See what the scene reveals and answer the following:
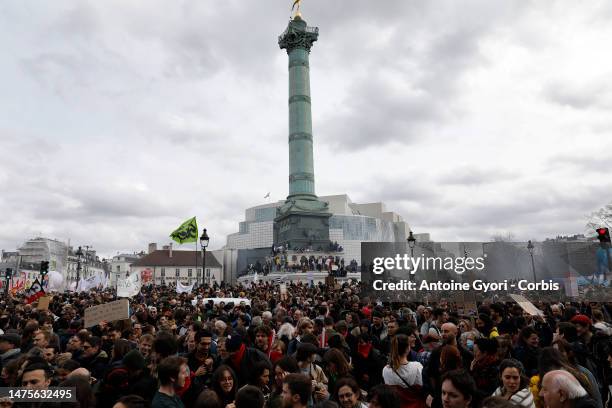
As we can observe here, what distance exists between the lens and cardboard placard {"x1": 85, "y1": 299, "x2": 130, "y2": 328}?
7.98 meters

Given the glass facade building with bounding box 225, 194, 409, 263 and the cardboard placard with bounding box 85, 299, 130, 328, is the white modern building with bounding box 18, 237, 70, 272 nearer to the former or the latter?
the glass facade building with bounding box 225, 194, 409, 263

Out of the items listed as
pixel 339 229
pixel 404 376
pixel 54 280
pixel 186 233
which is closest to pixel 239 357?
pixel 404 376

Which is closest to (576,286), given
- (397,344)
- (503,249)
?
(503,249)

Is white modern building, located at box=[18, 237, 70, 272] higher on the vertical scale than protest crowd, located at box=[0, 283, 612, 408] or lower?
higher

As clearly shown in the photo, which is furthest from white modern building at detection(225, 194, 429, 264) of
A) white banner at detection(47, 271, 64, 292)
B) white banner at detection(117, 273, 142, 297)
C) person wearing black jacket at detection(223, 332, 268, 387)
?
person wearing black jacket at detection(223, 332, 268, 387)

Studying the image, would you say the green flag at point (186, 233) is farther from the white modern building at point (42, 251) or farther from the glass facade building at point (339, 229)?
the white modern building at point (42, 251)

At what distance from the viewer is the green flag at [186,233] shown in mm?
26719

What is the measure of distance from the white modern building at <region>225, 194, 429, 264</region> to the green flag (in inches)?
2530

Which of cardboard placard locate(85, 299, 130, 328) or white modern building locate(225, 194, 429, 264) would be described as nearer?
cardboard placard locate(85, 299, 130, 328)

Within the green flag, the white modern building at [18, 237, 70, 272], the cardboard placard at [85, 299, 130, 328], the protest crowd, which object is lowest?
the protest crowd

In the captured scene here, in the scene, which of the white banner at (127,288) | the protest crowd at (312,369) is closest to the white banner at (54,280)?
the white banner at (127,288)

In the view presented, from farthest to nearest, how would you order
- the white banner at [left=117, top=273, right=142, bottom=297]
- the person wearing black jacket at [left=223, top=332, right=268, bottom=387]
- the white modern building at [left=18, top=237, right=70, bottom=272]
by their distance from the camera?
the white modern building at [left=18, top=237, right=70, bottom=272]
the white banner at [left=117, top=273, right=142, bottom=297]
the person wearing black jacket at [left=223, top=332, right=268, bottom=387]

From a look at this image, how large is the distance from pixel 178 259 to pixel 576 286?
86.1m

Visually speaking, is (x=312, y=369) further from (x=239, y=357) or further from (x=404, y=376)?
(x=404, y=376)
